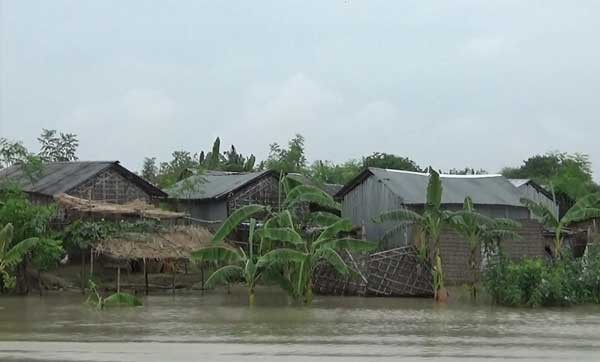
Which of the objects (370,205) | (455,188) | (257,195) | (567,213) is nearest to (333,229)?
(370,205)

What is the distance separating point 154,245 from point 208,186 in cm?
959

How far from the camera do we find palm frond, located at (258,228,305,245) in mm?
24312

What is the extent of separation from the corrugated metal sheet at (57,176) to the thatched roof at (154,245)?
14.7 ft

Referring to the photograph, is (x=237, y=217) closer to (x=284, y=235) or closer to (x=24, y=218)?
(x=284, y=235)

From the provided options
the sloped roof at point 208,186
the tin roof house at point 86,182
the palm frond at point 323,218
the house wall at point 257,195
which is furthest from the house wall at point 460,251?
the tin roof house at point 86,182

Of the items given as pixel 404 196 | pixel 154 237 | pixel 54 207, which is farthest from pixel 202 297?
A: pixel 404 196

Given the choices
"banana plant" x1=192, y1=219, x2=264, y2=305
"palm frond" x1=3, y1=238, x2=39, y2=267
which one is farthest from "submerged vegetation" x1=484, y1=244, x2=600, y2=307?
"palm frond" x1=3, y1=238, x2=39, y2=267

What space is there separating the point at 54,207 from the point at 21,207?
1200 millimetres

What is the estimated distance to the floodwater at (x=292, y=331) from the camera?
14.8 metres

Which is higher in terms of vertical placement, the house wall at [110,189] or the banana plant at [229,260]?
the house wall at [110,189]

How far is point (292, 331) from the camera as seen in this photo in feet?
60.3

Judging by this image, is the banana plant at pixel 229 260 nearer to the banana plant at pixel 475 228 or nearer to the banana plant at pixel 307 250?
the banana plant at pixel 307 250

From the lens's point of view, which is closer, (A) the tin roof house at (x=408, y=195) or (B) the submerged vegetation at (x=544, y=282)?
(B) the submerged vegetation at (x=544, y=282)

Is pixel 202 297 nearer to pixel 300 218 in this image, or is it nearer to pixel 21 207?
pixel 300 218
